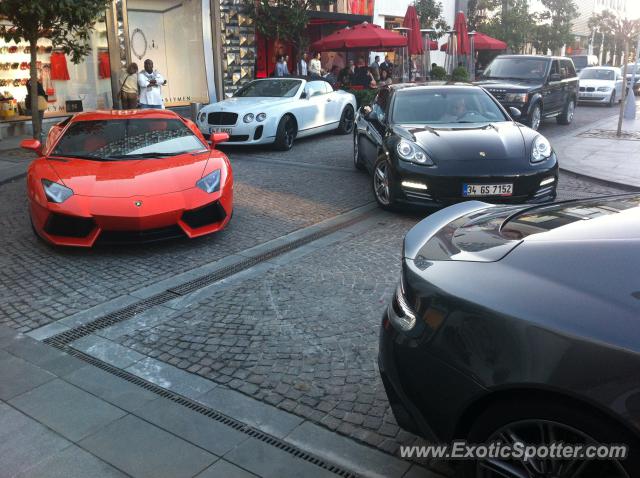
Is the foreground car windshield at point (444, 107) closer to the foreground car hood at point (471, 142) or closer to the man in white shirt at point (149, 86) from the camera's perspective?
the foreground car hood at point (471, 142)

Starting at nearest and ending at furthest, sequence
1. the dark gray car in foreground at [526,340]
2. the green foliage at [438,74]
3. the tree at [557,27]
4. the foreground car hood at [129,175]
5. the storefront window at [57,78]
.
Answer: the dark gray car in foreground at [526,340]
the foreground car hood at [129,175]
the storefront window at [57,78]
the green foliage at [438,74]
the tree at [557,27]

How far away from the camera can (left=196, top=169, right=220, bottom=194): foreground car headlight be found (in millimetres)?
6270

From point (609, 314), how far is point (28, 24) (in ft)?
37.8

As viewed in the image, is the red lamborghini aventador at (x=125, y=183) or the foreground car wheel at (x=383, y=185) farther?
the foreground car wheel at (x=383, y=185)

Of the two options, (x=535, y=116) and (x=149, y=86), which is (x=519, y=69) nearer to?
(x=535, y=116)

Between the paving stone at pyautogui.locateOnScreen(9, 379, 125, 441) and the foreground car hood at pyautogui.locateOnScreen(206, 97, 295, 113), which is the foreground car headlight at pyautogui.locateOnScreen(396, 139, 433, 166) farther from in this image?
the foreground car hood at pyautogui.locateOnScreen(206, 97, 295, 113)

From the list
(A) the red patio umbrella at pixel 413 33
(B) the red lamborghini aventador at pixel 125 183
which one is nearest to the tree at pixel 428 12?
(A) the red patio umbrella at pixel 413 33

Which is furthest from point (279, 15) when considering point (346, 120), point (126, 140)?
point (126, 140)

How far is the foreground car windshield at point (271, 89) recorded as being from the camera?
13.0m

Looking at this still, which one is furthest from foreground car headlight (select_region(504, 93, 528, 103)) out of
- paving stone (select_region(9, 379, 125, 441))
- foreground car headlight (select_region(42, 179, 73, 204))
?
paving stone (select_region(9, 379, 125, 441))

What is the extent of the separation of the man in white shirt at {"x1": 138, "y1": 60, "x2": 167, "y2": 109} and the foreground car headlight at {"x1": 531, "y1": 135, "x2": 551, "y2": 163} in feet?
28.7

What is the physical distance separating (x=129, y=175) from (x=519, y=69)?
41.0ft

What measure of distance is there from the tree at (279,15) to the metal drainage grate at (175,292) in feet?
46.2

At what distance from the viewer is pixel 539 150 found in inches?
288
